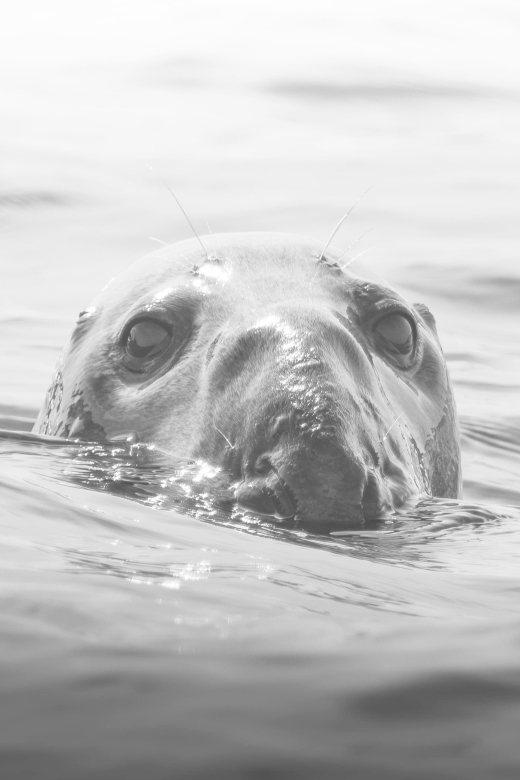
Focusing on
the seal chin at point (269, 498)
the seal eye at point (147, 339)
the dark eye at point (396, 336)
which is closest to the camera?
the seal chin at point (269, 498)

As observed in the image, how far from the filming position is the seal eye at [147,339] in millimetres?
4207

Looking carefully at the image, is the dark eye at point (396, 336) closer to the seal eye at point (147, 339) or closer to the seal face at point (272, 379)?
the seal face at point (272, 379)

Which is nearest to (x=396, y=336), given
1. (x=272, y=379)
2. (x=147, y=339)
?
(x=147, y=339)

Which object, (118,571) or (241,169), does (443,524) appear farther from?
(241,169)

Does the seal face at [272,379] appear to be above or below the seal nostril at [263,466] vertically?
above

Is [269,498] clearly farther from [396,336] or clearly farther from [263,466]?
[396,336]

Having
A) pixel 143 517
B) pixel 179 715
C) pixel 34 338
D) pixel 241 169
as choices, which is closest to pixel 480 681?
pixel 179 715

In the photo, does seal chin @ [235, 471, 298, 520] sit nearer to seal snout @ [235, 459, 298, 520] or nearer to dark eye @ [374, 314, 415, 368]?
seal snout @ [235, 459, 298, 520]

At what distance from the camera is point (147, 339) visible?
4.26m

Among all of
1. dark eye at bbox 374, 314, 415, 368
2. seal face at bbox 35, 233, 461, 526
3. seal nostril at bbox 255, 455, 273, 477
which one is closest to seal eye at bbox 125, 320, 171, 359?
seal face at bbox 35, 233, 461, 526

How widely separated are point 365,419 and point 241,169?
44.9ft

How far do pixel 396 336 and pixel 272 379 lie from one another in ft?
3.76

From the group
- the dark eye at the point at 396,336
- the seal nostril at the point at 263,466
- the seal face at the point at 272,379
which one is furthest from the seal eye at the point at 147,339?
the seal nostril at the point at 263,466

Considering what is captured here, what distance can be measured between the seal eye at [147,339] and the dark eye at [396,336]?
0.73 meters
